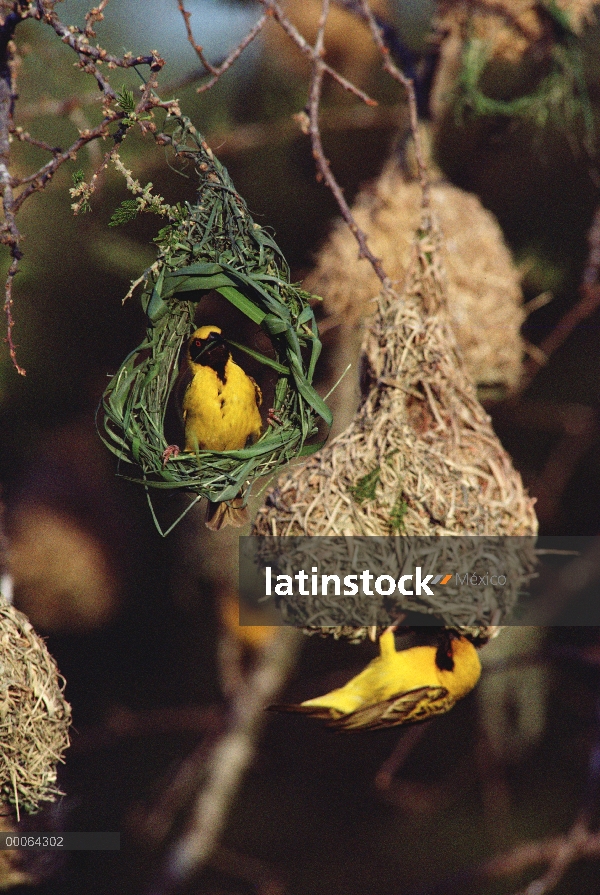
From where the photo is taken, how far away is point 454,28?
3.40 metres

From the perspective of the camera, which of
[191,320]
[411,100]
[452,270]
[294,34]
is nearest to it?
[191,320]

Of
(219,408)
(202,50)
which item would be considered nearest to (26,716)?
(219,408)

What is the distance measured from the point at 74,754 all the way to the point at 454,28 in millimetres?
4690

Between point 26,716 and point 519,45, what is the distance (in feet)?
10.1

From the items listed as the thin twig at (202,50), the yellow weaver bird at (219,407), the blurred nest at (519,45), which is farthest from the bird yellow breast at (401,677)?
the blurred nest at (519,45)

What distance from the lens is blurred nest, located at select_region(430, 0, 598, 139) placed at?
10.6ft

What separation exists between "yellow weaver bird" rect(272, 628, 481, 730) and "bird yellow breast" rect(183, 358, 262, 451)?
732 mm

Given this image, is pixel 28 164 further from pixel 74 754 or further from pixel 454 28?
pixel 74 754

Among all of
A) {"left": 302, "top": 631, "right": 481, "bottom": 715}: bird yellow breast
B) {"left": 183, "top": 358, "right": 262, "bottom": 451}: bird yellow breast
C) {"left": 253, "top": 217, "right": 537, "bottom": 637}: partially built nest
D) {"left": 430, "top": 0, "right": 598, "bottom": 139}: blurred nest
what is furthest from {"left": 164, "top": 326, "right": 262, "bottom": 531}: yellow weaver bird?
{"left": 430, "top": 0, "right": 598, "bottom": 139}: blurred nest

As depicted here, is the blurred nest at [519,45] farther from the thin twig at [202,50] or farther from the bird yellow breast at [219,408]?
the bird yellow breast at [219,408]

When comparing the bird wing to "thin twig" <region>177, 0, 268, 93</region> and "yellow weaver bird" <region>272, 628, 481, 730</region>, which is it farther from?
"thin twig" <region>177, 0, 268, 93</region>

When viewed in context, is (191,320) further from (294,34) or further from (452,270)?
(452,270)

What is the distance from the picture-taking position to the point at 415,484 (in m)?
2.26

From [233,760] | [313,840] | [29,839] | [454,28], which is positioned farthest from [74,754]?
[454,28]
